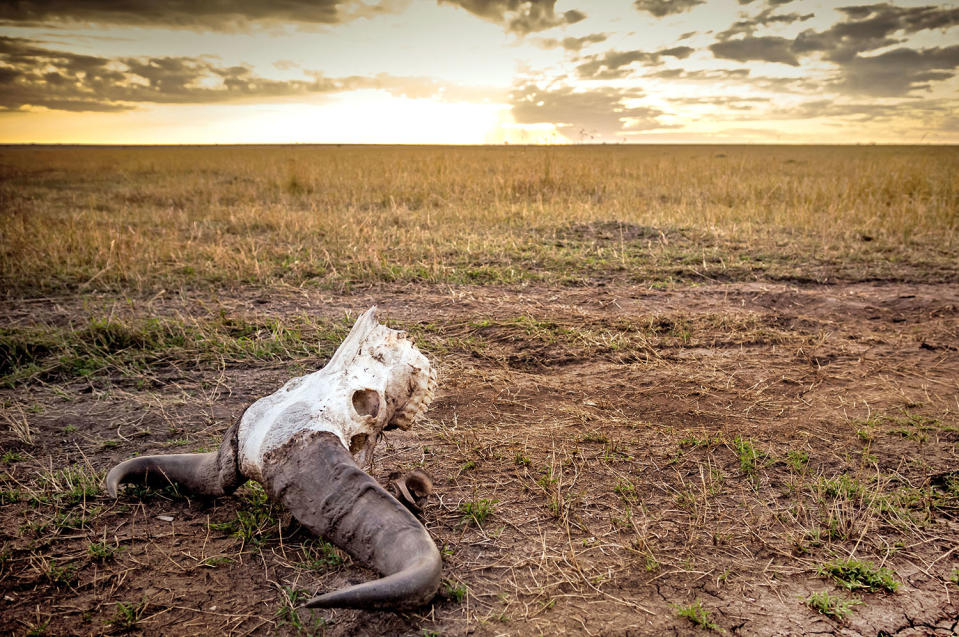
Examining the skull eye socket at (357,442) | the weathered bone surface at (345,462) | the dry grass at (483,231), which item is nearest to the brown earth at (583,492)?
the weathered bone surface at (345,462)

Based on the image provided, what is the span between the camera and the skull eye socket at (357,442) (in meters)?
2.22

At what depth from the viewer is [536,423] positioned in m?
3.29

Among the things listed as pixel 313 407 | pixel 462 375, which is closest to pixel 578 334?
pixel 462 375

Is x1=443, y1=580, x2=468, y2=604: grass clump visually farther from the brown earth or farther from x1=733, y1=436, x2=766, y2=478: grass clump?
x1=733, y1=436, x2=766, y2=478: grass clump

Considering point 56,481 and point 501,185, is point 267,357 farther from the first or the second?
point 501,185

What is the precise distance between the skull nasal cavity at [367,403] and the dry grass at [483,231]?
12.4 feet

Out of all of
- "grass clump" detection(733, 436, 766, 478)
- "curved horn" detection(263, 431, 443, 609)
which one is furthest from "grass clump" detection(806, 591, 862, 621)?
"curved horn" detection(263, 431, 443, 609)

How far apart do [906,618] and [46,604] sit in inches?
117

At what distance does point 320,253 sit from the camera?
7004 mm

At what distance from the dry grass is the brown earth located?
1.98 metres

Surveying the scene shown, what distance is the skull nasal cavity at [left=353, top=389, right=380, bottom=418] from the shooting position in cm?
234

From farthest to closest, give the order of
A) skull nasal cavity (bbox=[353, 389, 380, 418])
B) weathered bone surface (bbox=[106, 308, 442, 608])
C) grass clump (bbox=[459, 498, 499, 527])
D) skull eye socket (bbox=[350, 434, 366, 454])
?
grass clump (bbox=[459, 498, 499, 527]) → skull nasal cavity (bbox=[353, 389, 380, 418]) → skull eye socket (bbox=[350, 434, 366, 454]) → weathered bone surface (bbox=[106, 308, 442, 608])

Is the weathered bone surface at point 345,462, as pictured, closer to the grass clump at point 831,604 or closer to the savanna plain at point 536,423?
the savanna plain at point 536,423

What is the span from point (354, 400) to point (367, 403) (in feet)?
0.20
